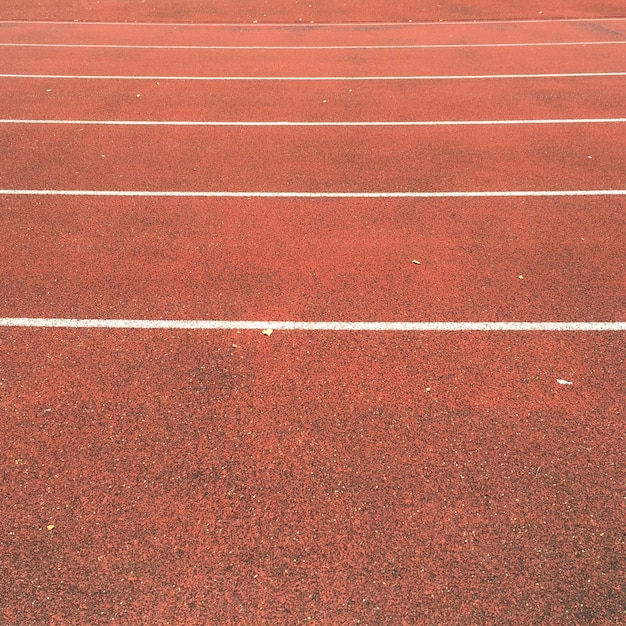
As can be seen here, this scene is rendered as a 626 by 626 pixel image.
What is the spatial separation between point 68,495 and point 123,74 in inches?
428

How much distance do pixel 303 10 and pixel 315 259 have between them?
15.0m

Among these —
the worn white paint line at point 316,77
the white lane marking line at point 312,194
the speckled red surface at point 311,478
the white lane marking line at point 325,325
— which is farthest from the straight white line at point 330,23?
the speckled red surface at point 311,478

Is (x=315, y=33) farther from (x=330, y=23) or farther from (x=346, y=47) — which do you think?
(x=346, y=47)

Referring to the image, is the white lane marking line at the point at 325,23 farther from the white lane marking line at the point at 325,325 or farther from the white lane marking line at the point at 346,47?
the white lane marking line at the point at 325,325

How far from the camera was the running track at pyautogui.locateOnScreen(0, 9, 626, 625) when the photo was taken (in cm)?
367

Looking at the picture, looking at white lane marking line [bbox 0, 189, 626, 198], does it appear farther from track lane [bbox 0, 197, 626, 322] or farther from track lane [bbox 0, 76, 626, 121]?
track lane [bbox 0, 76, 626, 121]

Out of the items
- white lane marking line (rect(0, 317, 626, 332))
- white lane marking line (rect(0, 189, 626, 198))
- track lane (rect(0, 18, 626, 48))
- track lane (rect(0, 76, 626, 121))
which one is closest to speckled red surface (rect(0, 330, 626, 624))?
white lane marking line (rect(0, 317, 626, 332))

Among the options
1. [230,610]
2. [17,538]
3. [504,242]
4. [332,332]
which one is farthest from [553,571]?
[504,242]

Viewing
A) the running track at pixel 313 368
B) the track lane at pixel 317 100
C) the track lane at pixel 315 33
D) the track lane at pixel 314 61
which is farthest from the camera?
the track lane at pixel 315 33

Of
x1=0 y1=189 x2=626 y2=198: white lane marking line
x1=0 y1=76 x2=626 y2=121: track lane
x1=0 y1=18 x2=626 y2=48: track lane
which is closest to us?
x1=0 y1=189 x2=626 y2=198: white lane marking line

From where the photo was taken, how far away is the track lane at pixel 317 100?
→ 1062 centimetres

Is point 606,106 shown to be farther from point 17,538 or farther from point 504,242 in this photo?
point 17,538

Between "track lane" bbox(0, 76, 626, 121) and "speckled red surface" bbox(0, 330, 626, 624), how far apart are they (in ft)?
20.1

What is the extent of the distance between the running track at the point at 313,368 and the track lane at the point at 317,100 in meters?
0.24
